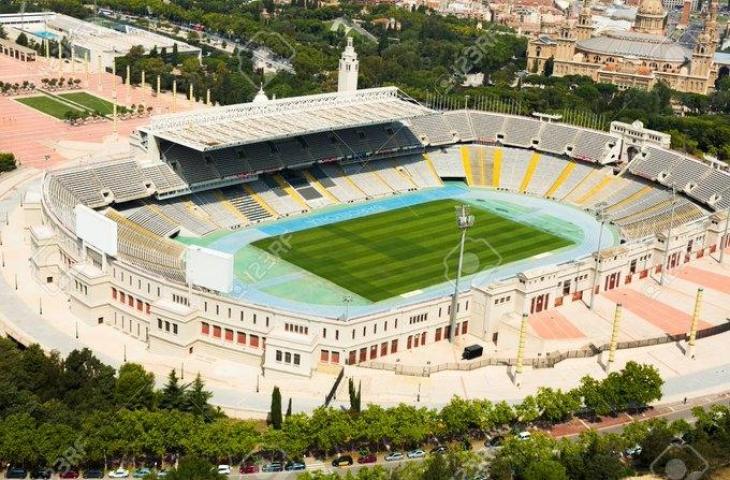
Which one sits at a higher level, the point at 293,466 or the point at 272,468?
the point at 293,466

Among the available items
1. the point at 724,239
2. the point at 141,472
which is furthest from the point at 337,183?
the point at 141,472

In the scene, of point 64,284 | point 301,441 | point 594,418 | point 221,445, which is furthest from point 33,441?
point 594,418

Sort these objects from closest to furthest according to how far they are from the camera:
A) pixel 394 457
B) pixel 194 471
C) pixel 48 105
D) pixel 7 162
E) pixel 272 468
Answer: pixel 194 471, pixel 272 468, pixel 394 457, pixel 7 162, pixel 48 105

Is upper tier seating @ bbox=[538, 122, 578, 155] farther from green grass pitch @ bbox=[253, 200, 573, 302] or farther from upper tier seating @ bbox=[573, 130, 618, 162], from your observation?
green grass pitch @ bbox=[253, 200, 573, 302]

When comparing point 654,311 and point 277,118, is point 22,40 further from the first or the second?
point 654,311

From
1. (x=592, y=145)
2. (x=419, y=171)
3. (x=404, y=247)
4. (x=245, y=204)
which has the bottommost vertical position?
(x=404, y=247)

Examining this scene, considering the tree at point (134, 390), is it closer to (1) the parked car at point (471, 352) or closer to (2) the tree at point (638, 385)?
(1) the parked car at point (471, 352)

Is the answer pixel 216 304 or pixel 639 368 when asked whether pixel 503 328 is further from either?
pixel 216 304
